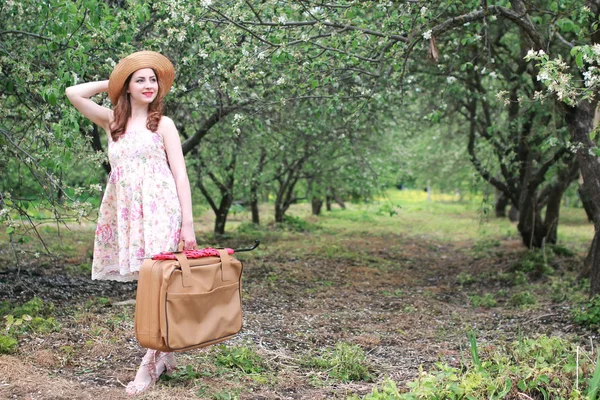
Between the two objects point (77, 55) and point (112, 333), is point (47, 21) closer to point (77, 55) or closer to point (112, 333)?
point (77, 55)

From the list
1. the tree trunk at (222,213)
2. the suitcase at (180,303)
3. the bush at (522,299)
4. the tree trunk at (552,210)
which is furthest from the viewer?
the tree trunk at (222,213)

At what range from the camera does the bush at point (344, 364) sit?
484 cm

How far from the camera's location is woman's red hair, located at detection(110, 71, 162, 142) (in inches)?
164

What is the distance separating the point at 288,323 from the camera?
21.8ft

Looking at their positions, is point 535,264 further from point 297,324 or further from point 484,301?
point 297,324

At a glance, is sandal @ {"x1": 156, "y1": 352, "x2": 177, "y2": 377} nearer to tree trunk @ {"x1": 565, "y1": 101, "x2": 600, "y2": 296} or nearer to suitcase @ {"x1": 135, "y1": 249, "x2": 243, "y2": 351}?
suitcase @ {"x1": 135, "y1": 249, "x2": 243, "y2": 351}

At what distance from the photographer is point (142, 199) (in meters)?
4.09

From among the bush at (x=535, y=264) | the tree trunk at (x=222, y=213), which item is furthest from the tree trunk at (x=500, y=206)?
the tree trunk at (x=222, y=213)

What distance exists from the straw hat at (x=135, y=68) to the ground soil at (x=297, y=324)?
6.19 ft

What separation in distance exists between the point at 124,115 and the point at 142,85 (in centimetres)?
23

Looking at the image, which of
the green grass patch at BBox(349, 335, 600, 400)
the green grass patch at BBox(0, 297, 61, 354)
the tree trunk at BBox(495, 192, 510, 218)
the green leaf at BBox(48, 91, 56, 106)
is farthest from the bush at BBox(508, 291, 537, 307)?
the tree trunk at BBox(495, 192, 510, 218)

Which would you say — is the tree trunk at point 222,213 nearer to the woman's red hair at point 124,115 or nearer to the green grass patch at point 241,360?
the green grass patch at point 241,360

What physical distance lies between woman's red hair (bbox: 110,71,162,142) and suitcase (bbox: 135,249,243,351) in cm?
90

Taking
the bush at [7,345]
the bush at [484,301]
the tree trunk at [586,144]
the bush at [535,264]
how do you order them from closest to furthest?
the bush at [7,345] < the tree trunk at [586,144] < the bush at [484,301] < the bush at [535,264]
